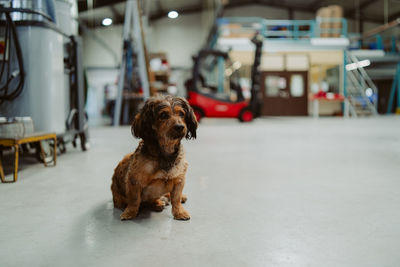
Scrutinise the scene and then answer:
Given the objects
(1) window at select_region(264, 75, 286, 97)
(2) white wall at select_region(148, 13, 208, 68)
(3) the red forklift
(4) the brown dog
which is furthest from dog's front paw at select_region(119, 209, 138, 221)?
(2) white wall at select_region(148, 13, 208, 68)

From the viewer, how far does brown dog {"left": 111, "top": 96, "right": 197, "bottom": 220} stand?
1.72m

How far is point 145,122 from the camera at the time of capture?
5.81 feet

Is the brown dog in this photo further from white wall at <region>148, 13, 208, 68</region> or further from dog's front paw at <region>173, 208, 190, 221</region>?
white wall at <region>148, 13, 208, 68</region>

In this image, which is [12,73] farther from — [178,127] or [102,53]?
[102,53]

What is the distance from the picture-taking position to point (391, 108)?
733 inches

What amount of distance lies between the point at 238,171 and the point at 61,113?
7.18 ft

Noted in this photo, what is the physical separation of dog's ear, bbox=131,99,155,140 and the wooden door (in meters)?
15.2

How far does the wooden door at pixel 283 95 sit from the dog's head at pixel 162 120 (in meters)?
15.2

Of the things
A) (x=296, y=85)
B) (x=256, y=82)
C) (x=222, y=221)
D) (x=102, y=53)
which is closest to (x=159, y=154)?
(x=222, y=221)

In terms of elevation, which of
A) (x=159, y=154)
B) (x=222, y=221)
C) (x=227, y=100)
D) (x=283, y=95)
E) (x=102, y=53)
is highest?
(x=102, y=53)

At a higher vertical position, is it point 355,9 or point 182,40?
point 355,9

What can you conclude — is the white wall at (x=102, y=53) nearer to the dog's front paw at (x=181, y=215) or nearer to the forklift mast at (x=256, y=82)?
the forklift mast at (x=256, y=82)

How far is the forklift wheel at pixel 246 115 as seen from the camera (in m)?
11.0

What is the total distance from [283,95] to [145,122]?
15653 mm
